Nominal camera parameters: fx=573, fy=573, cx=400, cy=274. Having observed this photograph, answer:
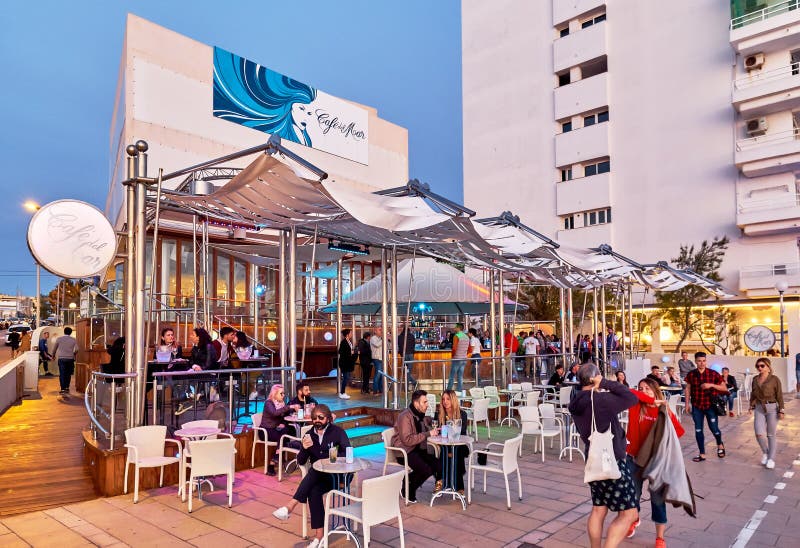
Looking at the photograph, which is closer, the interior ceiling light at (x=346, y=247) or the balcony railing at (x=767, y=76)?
the interior ceiling light at (x=346, y=247)

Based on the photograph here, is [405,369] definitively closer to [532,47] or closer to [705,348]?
[705,348]

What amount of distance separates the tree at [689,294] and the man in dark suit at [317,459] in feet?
66.0

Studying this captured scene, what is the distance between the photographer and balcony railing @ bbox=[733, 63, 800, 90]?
26750 mm

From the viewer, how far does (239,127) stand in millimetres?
25203

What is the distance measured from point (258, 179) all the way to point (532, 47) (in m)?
35.0

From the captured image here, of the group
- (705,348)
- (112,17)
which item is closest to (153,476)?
(705,348)

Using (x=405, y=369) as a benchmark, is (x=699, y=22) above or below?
above

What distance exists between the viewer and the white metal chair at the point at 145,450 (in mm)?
6738

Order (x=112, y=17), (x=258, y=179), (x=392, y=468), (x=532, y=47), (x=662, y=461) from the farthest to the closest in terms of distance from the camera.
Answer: (x=112, y=17) < (x=532, y=47) < (x=392, y=468) < (x=258, y=179) < (x=662, y=461)

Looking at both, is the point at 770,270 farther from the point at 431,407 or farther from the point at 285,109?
the point at 285,109

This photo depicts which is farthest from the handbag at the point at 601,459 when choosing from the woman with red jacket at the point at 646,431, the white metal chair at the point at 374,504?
the white metal chair at the point at 374,504

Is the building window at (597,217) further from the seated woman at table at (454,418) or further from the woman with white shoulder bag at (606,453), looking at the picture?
the woman with white shoulder bag at (606,453)

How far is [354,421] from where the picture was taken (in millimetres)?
10836

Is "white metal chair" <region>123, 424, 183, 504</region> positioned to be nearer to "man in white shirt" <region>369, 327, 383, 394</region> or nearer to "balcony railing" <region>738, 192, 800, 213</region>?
"man in white shirt" <region>369, 327, 383, 394</region>
